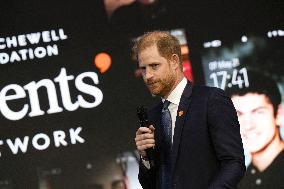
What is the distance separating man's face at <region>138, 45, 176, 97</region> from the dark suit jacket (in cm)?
14

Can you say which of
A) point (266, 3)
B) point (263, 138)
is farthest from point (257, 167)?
point (266, 3)

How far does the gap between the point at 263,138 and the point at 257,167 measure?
0.25 m

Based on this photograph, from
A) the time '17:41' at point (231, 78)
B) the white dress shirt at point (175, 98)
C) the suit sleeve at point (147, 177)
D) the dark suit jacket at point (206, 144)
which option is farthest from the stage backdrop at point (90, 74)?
the dark suit jacket at point (206, 144)

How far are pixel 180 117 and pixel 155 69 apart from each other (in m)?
0.20

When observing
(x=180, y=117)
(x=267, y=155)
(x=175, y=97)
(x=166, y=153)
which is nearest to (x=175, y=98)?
(x=175, y=97)

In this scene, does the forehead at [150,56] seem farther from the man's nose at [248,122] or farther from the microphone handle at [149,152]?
the man's nose at [248,122]

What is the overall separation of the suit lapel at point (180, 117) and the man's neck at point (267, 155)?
2.72 metres

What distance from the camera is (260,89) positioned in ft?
15.8

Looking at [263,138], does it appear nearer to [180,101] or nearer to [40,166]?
[40,166]

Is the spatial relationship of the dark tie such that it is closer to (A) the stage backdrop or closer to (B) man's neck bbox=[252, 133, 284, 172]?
(A) the stage backdrop

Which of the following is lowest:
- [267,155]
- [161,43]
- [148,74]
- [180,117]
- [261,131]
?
[267,155]

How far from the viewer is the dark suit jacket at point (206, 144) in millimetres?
2021

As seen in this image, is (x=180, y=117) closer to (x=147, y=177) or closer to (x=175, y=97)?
(x=175, y=97)

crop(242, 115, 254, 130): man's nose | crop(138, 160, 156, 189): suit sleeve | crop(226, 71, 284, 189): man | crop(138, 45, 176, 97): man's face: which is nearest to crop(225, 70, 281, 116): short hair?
crop(226, 71, 284, 189): man
